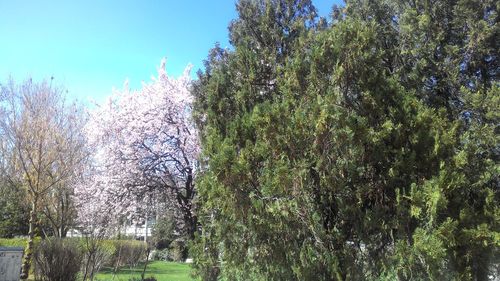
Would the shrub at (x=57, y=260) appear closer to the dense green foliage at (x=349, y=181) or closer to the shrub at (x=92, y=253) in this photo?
the shrub at (x=92, y=253)

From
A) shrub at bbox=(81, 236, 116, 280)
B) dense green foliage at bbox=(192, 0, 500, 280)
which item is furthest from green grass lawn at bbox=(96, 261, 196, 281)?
dense green foliage at bbox=(192, 0, 500, 280)

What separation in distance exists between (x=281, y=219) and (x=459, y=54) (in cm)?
412

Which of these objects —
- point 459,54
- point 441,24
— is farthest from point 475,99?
point 441,24

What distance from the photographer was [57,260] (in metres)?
10.1

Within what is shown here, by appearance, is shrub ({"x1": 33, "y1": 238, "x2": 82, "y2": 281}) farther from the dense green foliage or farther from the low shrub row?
the dense green foliage

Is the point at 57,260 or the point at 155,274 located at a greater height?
the point at 57,260

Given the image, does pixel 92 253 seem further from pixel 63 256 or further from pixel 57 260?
pixel 57 260

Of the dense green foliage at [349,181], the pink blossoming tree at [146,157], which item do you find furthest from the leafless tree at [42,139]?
the dense green foliage at [349,181]

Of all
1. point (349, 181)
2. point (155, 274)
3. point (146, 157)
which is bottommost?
point (155, 274)

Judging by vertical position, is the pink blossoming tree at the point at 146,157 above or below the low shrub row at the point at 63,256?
above

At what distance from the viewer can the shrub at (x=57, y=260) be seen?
10062 millimetres

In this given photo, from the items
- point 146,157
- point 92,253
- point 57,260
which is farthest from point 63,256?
point 146,157

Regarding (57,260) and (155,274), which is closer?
(57,260)

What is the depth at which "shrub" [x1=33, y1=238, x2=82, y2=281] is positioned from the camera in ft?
33.0
